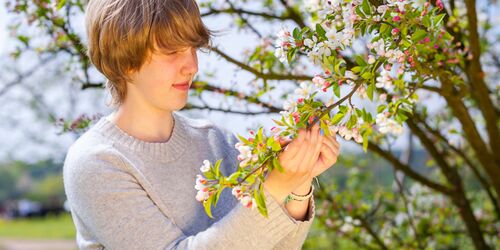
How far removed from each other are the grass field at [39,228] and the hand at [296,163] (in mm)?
16749

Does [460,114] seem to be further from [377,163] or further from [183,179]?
[377,163]

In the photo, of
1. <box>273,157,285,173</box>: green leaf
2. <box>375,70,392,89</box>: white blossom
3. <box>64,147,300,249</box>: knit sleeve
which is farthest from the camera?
<box>375,70,392,89</box>: white blossom

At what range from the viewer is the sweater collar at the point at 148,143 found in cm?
157

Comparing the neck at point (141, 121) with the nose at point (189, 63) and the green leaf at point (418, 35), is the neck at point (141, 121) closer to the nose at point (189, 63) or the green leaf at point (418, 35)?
the nose at point (189, 63)

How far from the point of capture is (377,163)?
4.93m

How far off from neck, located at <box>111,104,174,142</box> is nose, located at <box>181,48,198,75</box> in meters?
0.18

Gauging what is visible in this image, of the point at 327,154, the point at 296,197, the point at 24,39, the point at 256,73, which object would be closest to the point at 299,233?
the point at 296,197

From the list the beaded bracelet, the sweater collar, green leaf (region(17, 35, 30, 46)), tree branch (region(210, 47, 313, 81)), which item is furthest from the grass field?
the beaded bracelet

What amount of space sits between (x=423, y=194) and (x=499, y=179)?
1098mm

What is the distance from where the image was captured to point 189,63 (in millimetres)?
1479

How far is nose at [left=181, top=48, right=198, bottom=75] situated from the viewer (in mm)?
1469

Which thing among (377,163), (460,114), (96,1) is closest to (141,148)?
(96,1)

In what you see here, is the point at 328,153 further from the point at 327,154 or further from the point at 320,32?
the point at 320,32

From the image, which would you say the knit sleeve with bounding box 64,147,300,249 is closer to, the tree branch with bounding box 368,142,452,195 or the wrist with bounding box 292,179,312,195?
the wrist with bounding box 292,179,312,195
